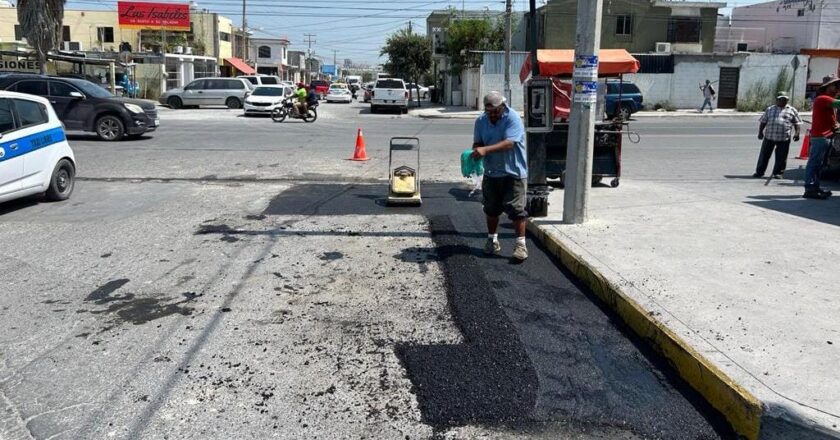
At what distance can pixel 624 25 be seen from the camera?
4388 centimetres

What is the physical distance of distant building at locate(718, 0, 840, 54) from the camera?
4769 centimetres

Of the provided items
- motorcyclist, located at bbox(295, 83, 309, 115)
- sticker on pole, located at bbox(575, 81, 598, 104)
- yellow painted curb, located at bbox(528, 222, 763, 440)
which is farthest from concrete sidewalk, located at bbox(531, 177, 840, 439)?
motorcyclist, located at bbox(295, 83, 309, 115)

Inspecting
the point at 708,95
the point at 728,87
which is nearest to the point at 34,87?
the point at 708,95

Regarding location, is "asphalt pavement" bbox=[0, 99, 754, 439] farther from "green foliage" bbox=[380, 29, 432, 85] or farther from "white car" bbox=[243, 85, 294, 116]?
"green foliage" bbox=[380, 29, 432, 85]

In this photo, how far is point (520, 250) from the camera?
700cm

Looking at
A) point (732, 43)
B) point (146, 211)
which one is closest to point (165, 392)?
point (146, 211)

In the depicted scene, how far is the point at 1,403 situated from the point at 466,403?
8.78ft

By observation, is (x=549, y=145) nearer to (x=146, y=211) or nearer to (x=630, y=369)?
(x=146, y=211)

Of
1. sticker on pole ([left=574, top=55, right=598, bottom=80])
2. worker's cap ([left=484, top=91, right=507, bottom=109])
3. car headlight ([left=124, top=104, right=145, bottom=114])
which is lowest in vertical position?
car headlight ([left=124, top=104, right=145, bottom=114])

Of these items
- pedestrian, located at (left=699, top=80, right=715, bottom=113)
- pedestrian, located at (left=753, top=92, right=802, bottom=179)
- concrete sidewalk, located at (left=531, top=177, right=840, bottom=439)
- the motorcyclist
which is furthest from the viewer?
pedestrian, located at (left=699, top=80, right=715, bottom=113)

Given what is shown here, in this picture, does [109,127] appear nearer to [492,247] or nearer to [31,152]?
[31,152]

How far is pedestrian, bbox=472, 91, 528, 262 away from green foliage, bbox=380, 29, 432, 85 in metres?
50.2

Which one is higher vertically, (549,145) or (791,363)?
(549,145)

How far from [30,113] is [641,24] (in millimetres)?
40872
